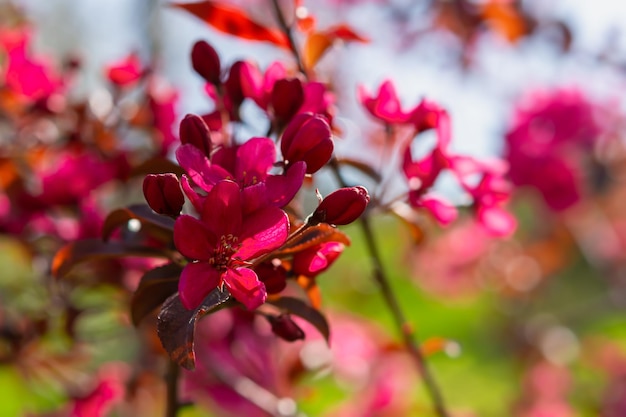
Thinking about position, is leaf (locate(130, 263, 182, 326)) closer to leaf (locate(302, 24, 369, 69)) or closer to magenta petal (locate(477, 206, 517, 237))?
leaf (locate(302, 24, 369, 69))

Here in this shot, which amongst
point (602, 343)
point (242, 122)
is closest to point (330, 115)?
point (242, 122)

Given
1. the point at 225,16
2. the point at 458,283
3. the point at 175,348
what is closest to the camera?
the point at 175,348

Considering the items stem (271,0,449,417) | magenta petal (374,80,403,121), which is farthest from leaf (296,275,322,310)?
magenta petal (374,80,403,121)

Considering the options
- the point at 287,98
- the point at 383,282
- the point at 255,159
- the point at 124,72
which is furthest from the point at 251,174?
the point at 124,72

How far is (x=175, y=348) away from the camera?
2.04 feet

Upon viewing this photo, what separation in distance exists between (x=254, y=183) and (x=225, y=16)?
32 cm

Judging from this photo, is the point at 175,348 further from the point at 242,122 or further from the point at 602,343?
the point at 602,343

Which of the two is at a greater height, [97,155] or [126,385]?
[97,155]

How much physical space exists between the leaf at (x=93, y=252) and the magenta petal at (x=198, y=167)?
19 cm

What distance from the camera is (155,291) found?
2.51 ft

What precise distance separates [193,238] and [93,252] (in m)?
0.25

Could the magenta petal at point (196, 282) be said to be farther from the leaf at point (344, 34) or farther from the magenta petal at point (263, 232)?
the leaf at point (344, 34)

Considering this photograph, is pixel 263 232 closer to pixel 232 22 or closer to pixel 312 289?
pixel 312 289

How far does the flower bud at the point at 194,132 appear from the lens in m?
0.71
